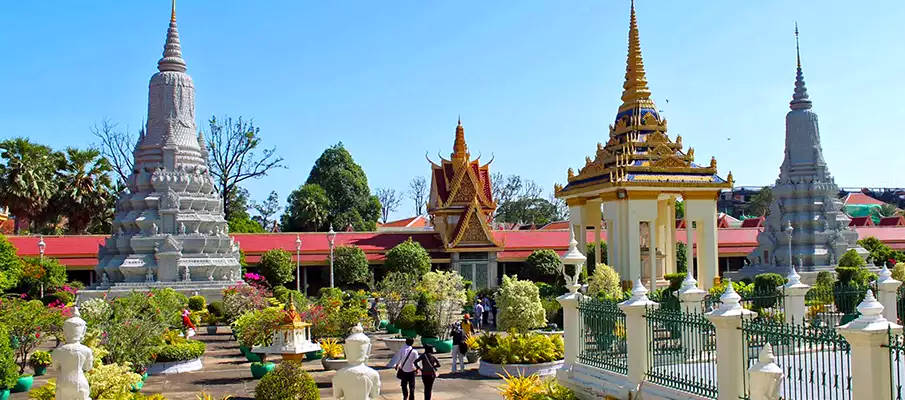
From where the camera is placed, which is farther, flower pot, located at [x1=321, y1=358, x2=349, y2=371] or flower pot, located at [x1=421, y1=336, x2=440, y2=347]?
flower pot, located at [x1=421, y1=336, x2=440, y2=347]

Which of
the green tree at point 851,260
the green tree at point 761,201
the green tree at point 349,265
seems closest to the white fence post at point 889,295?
the green tree at point 851,260

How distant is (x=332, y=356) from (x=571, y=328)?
19.1 ft

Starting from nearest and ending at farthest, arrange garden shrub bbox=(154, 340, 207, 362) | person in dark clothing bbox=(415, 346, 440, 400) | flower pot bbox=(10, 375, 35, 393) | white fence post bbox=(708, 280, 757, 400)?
white fence post bbox=(708, 280, 757, 400), person in dark clothing bbox=(415, 346, 440, 400), flower pot bbox=(10, 375, 35, 393), garden shrub bbox=(154, 340, 207, 362)

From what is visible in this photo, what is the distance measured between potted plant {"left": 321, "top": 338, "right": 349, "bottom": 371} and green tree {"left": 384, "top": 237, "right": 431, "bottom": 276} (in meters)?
19.4

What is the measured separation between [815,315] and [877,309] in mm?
7791

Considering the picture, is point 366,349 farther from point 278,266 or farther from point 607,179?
point 278,266

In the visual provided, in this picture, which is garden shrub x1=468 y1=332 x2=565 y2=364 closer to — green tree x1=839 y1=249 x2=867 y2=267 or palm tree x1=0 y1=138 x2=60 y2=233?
green tree x1=839 y1=249 x2=867 y2=267

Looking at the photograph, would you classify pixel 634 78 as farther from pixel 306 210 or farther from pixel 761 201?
pixel 761 201

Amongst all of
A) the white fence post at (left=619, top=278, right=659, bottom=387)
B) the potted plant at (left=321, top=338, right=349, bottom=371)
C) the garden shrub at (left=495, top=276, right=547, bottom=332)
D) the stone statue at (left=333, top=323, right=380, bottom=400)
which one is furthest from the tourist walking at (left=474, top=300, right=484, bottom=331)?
the stone statue at (left=333, top=323, right=380, bottom=400)

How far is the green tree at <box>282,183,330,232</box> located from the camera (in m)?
54.9

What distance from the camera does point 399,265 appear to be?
3766 centimetres

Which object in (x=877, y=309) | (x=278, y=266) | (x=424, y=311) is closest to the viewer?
(x=877, y=309)

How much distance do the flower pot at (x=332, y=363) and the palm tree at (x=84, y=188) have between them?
30.7 metres

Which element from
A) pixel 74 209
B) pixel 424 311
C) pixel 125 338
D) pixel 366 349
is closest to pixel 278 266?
pixel 74 209
